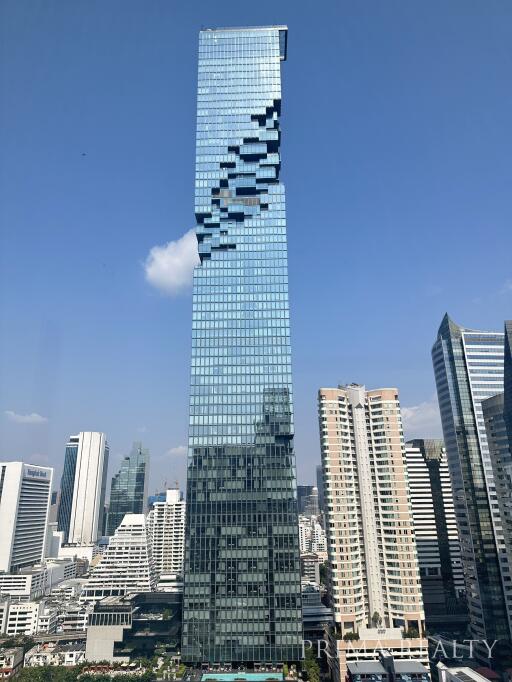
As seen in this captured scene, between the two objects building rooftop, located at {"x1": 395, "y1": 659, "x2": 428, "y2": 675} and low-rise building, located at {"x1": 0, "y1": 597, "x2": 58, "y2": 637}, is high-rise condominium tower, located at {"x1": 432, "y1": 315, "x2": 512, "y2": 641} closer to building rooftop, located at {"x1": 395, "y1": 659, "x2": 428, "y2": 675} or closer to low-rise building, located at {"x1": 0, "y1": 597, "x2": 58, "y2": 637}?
building rooftop, located at {"x1": 395, "y1": 659, "x2": 428, "y2": 675}

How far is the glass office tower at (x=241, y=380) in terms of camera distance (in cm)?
8331

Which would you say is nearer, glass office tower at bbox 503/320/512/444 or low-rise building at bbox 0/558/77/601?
glass office tower at bbox 503/320/512/444

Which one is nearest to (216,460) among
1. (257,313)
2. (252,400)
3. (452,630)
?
(252,400)

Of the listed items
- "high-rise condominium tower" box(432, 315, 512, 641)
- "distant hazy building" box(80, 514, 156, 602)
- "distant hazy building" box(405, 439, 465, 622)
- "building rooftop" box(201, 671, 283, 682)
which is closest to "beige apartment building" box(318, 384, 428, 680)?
"building rooftop" box(201, 671, 283, 682)

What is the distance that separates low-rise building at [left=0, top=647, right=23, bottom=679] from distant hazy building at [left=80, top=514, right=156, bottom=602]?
31710mm

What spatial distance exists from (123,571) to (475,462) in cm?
11133

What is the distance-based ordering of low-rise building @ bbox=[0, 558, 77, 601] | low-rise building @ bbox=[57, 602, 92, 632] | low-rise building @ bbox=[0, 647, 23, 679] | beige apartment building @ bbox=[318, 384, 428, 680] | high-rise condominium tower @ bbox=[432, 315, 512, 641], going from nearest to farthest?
beige apartment building @ bbox=[318, 384, 428, 680] → low-rise building @ bbox=[0, 647, 23, 679] → high-rise condominium tower @ bbox=[432, 315, 512, 641] → low-rise building @ bbox=[57, 602, 92, 632] → low-rise building @ bbox=[0, 558, 77, 601]

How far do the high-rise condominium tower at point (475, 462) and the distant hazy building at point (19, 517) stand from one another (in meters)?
166

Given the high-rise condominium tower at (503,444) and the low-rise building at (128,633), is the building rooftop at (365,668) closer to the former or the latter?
the low-rise building at (128,633)

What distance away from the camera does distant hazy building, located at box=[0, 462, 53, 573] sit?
177 metres

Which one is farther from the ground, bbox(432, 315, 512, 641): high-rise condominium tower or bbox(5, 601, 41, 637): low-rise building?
bbox(432, 315, 512, 641): high-rise condominium tower

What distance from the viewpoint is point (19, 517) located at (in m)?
183

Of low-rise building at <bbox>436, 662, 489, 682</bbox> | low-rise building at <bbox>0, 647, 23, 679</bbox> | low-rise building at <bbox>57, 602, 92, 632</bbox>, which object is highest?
low-rise building at <bbox>436, 662, 489, 682</bbox>

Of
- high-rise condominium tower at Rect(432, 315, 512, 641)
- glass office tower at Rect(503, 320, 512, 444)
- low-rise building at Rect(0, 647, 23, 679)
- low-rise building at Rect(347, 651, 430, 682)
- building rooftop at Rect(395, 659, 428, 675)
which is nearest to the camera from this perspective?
low-rise building at Rect(347, 651, 430, 682)
